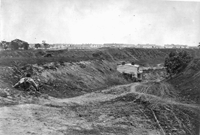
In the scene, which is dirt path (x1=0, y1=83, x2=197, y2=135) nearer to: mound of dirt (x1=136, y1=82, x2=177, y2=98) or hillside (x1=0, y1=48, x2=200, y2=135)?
hillside (x1=0, y1=48, x2=200, y2=135)

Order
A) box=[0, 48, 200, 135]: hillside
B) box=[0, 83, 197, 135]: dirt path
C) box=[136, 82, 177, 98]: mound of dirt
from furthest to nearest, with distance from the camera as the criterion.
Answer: box=[136, 82, 177, 98]: mound of dirt, box=[0, 48, 200, 135]: hillside, box=[0, 83, 197, 135]: dirt path

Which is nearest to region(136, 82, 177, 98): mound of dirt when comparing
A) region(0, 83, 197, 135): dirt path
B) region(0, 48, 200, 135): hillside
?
region(0, 48, 200, 135): hillside

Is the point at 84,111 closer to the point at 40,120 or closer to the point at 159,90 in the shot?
the point at 40,120

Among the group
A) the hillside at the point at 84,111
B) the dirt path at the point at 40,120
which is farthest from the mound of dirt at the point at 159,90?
the dirt path at the point at 40,120

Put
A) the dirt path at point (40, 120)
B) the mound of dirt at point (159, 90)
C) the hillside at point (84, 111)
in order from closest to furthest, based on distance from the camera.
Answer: the dirt path at point (40, 120) → the hillside at point (84, 111) → the mound of dirt at point (159, 90)

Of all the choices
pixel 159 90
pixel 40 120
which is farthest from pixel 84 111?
pixel 159 90

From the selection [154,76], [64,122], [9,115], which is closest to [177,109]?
[64,122]

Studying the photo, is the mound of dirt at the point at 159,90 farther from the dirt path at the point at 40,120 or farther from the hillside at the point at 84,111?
the dirt path at the point at 40,120

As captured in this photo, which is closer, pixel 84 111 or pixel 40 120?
pixel 40 120

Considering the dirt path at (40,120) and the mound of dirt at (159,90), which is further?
the mound of dirt at (159,90)

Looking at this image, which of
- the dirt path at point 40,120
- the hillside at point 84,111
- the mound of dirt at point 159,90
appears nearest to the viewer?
the dirt path at point 40,120

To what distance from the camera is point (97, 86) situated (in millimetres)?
30188

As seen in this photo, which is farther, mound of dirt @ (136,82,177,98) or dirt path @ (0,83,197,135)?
mound of dirt @ (136,82,177,98)

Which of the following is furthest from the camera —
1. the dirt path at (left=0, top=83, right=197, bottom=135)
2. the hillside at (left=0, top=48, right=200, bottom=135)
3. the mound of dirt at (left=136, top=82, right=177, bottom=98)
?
the mound of dirt at (left=136, top=82, right=177, bottom=98)
